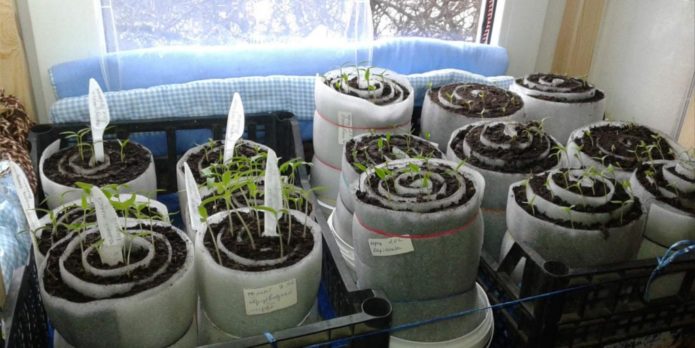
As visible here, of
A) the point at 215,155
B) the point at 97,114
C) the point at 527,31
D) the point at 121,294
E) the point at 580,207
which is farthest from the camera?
the point at 527,31

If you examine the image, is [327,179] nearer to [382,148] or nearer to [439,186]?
[382,148]

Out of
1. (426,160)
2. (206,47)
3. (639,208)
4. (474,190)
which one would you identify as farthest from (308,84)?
(639,208)

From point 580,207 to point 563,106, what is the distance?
529 millimetres

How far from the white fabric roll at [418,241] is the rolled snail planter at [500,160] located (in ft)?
0.60

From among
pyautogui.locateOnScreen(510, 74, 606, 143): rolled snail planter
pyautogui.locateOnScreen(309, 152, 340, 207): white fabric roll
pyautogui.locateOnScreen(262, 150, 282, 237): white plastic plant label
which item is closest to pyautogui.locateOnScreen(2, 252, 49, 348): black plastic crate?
pyautogui.locateOnScreen(262, 150, 282, 237): white plastic plant label

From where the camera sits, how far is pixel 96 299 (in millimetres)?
744

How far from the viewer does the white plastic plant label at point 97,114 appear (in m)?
1.09

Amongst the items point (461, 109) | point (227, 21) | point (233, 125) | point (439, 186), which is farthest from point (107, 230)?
point (227, 21)

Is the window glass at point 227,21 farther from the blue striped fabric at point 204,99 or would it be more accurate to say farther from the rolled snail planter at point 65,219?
the rolled snail planter at point 65,219

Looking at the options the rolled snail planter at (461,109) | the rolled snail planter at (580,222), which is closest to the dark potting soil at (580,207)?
the rolled snail planter at (580,222)

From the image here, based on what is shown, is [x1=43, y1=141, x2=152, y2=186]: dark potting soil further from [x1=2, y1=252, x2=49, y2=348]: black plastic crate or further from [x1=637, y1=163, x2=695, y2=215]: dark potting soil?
[x1=637, y1=163, x2=695, y2=215]: dark potting soil

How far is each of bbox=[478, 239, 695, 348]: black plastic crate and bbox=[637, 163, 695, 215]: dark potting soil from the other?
0.10m

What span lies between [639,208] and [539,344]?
0.30 meters

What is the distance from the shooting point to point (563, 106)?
141 centimetres
